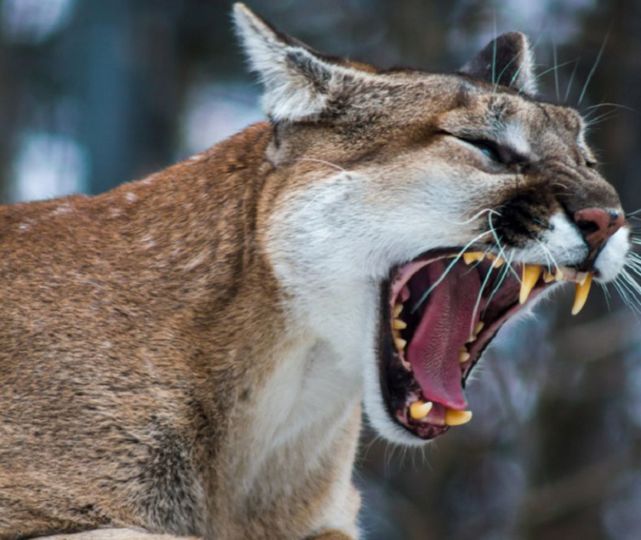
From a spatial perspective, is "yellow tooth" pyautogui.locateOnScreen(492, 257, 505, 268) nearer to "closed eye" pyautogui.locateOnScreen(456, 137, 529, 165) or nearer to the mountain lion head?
the mountain lion head

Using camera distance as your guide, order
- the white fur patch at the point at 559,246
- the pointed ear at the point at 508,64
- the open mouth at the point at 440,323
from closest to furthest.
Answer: the white fur patch at the point at 559,246 → the open mouth at the point at 440,323 → the pointed ear at the point at 508,64

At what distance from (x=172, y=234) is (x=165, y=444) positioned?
3.35ft

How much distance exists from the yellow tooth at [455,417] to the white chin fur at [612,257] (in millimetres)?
847

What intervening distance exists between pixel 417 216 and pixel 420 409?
2.77ft

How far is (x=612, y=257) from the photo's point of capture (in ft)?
20.8

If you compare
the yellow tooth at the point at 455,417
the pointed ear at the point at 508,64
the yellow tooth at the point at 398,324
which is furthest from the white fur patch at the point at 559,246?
the pointed ear at the point at 508,64

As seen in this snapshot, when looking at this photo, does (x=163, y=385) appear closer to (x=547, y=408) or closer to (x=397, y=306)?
(x=397, y=306)

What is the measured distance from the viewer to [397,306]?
21.7 ft

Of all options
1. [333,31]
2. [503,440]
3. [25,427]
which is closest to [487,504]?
[503,440]

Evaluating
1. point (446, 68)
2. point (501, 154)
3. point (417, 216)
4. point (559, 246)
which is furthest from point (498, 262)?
point (446, 68)

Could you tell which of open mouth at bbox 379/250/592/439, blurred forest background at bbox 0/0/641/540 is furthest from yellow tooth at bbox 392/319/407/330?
blurred forest background at bbox 0/0/641/540

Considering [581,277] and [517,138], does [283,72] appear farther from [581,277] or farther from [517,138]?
[581,277]

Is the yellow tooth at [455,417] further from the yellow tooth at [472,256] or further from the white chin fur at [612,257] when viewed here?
the white chin fur at [612,257]

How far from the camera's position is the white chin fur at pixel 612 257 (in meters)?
6.32
